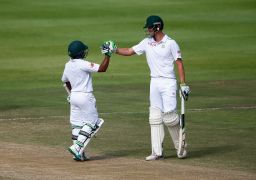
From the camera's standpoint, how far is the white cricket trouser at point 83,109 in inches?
559

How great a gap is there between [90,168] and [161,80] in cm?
182

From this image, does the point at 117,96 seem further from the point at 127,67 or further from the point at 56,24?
the point at 56,24

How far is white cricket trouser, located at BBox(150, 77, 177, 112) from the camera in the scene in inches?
566

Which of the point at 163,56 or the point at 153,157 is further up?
the point at 163,56

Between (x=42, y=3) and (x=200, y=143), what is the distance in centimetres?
2026

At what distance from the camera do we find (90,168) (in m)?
13.5

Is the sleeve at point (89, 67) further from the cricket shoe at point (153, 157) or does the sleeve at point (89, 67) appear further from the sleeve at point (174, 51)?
the cricket shoe at point (153, 157)


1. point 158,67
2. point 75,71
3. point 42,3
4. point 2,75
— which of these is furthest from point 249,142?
point 42,3

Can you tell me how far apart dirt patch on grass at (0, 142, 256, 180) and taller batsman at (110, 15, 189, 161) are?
0.54m

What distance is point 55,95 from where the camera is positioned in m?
22.1

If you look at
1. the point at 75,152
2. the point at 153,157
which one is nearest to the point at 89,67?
the point at 75,152

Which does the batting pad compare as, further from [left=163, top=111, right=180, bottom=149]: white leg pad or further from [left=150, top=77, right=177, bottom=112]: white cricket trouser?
[left=150, top=77, right=177, bottom=112]: white cricket trouser

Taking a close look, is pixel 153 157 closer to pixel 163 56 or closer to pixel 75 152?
pixel 75 152

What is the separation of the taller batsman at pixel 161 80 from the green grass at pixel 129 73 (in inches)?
18.3
